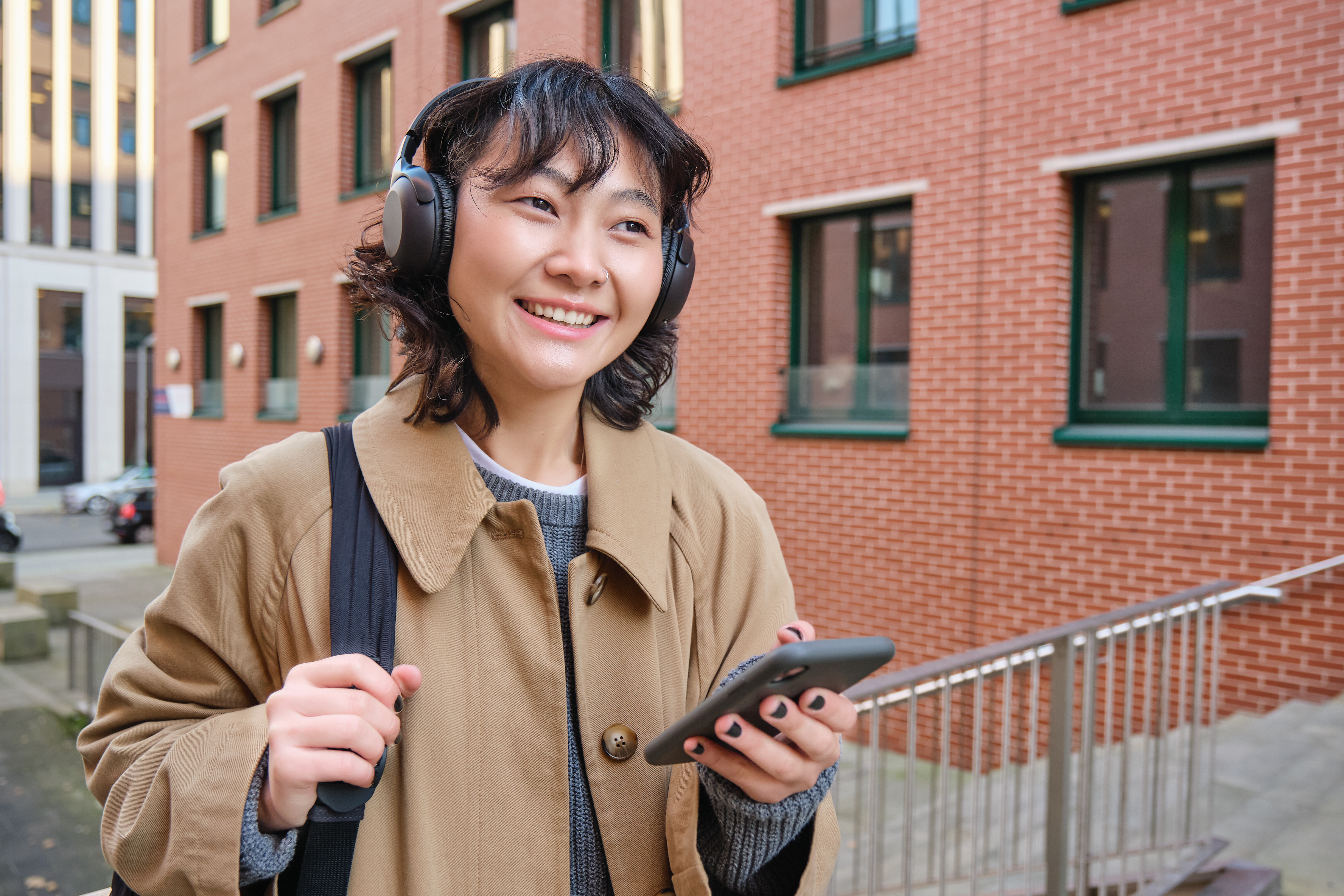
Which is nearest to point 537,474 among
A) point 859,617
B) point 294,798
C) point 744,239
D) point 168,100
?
point 294,798

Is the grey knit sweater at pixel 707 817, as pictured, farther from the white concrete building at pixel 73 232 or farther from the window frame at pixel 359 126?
the white concrete building at pixel 73 232

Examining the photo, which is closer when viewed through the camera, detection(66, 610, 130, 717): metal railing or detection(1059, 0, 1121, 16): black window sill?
detection(1059, 0, 1121, 16): black window sill

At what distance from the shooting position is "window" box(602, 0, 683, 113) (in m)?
9.27

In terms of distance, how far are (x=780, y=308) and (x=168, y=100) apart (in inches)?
560

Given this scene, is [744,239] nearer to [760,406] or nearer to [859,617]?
[760,406]

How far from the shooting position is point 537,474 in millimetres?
1445

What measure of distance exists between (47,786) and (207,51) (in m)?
12.9

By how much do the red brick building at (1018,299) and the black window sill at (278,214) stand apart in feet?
18.5

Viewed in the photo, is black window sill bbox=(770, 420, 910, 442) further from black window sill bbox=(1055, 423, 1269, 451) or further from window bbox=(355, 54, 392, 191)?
→ window bbox=(355, 54, 392, 191)

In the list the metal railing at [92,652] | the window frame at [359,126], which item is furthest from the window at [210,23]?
the metal railing at [92,652]

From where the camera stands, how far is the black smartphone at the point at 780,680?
99cm

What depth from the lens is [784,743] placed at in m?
1.18

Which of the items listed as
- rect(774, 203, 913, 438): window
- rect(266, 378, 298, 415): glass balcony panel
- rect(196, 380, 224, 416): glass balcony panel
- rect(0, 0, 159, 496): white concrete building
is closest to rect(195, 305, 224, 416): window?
rect(196, 380, 224, 416): glass balcony panel

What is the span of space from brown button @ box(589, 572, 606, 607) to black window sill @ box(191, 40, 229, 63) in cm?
1727
